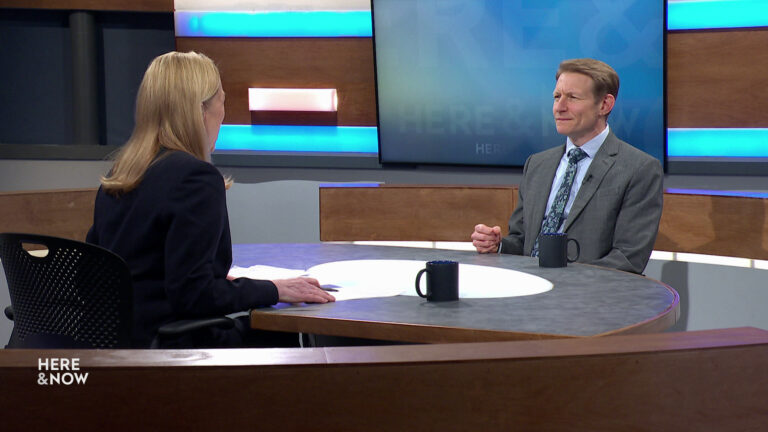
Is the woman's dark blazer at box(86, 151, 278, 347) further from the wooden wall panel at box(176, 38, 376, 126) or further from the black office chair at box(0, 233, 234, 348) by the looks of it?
the wooden wall panel at box(176, 38, 376, 126)

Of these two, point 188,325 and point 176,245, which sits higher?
point 176,245

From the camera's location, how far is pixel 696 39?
13.5ft

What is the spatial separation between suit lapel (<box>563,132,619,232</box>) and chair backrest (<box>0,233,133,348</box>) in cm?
166

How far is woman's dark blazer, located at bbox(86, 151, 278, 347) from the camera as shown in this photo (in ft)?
6.54

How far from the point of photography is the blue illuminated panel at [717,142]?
161 inches

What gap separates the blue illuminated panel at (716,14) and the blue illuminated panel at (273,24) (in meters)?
1.60

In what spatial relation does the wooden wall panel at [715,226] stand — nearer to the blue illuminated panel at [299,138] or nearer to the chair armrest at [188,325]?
the blue illuminated panel at [299,138]

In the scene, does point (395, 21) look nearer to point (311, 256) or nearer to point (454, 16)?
point (454, 16)

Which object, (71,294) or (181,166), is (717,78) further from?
(71,294)

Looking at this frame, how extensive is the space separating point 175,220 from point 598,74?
180 cm

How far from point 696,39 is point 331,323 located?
9.49ft

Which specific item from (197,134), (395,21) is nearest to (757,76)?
(395,21)

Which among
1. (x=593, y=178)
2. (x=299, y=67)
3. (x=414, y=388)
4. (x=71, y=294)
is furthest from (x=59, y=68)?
(x=414, y=388)

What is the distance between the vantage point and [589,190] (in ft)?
10.00
